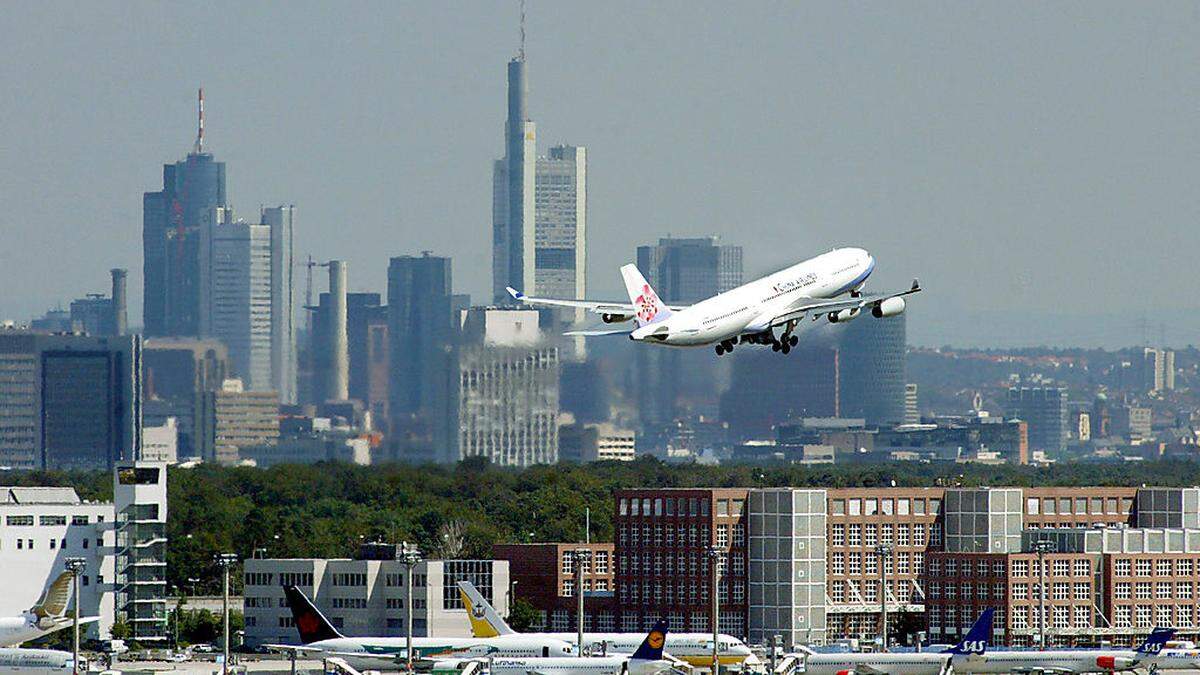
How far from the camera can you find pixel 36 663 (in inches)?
5399

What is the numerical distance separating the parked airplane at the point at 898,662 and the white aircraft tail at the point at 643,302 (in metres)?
26.2

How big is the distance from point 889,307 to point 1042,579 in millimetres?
42949

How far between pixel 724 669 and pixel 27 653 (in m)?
36.3

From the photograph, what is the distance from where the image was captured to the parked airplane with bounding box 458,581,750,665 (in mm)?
149125

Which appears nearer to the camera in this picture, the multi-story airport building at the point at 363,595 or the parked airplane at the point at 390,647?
the parked airplane at the point at 390,647

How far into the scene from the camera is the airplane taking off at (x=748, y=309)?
117 m

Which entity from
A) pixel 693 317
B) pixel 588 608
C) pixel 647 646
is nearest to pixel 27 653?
pixel 647 646

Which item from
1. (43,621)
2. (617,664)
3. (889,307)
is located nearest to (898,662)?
(617,664)

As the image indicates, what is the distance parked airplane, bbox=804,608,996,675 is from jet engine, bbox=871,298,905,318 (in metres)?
22.3

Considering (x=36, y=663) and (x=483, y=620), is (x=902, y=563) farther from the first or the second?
(x=36, y=663)

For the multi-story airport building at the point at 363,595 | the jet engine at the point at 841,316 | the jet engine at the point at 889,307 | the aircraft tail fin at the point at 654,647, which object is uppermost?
the jet engine at the point at 889,307

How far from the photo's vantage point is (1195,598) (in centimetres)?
17850

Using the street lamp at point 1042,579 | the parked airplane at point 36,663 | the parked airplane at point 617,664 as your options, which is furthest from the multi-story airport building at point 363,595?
the parked airplane at point 617,664

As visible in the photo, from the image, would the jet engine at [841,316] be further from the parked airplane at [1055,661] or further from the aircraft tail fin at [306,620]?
the aircraft tail fin at [306,620]
